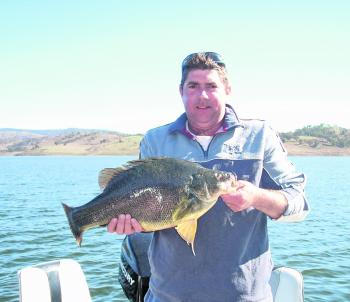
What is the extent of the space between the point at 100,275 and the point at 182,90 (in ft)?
34.0

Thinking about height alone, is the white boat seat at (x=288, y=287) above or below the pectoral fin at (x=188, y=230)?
below

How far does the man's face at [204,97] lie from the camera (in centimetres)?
426

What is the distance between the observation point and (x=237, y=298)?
4.03 m

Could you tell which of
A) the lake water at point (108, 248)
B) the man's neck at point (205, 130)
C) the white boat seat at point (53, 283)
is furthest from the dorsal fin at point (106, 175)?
the lake water at point (108, 248)

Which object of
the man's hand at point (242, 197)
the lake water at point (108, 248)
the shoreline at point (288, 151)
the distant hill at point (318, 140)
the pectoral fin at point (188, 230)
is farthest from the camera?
the distant hill at point (318, 140)

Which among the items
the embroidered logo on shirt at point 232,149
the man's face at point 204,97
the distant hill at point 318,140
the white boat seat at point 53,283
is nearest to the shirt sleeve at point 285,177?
the embroidered logo on shirt at point 232,149

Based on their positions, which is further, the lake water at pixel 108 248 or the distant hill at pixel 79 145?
the distant hill at pixel 79 145

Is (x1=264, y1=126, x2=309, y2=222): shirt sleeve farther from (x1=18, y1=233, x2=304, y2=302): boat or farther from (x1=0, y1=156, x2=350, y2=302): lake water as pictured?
(x1=0, y1=156, x2=350, y2=302): lake water

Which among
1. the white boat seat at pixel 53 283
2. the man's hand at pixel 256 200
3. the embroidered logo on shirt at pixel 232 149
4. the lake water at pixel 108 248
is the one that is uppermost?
the embroidered logo on shirt at pixel 232 149

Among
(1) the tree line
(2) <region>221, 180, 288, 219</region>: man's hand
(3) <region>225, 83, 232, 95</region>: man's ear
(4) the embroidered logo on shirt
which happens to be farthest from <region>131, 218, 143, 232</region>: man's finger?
(1) the tree line

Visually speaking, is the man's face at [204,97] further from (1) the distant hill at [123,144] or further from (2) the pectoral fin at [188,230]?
(1) the distant hill at [123,144]

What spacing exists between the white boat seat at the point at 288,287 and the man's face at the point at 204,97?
8.30 feet

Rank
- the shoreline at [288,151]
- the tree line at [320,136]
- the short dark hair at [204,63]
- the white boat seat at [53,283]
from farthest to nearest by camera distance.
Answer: the tree line at [320,136] → the shoreline at [288,151] → the white boat seat at [53,283] → the short dark hair at [204,63]

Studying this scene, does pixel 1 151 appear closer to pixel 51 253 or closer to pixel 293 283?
pixel 51 253
